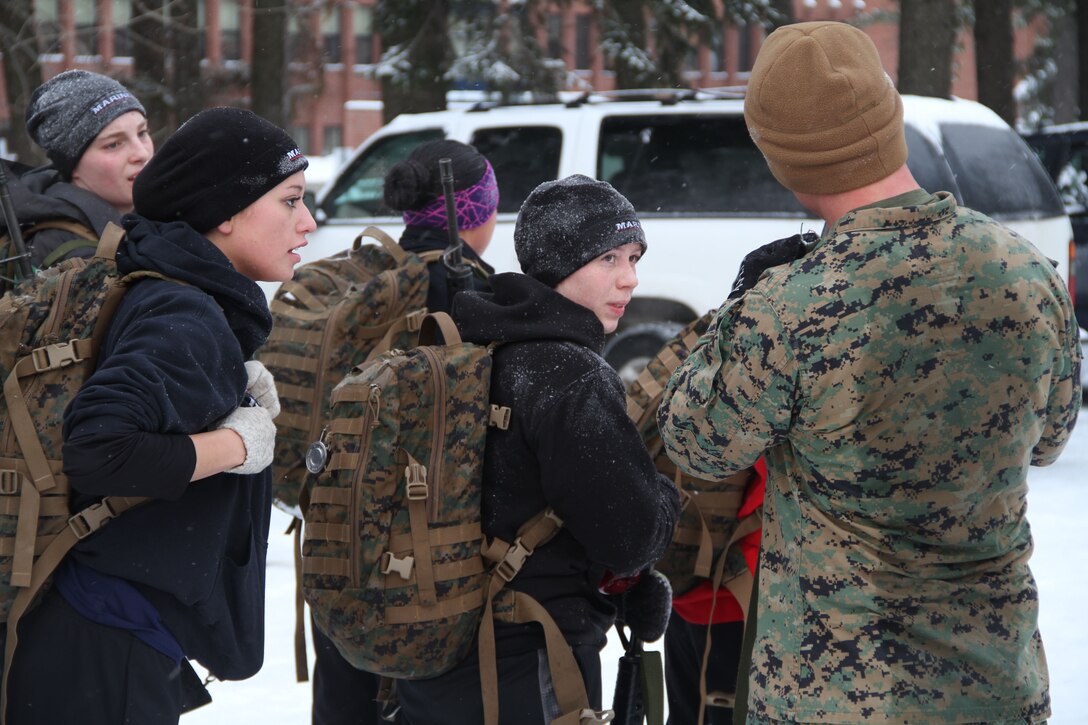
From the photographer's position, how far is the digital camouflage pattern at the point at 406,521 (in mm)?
2770

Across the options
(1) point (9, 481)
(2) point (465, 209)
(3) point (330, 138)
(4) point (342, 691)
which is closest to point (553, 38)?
(2) point (465, 209)

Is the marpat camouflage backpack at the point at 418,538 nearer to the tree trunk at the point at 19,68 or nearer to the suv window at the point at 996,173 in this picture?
the suv window at the point at 996,173

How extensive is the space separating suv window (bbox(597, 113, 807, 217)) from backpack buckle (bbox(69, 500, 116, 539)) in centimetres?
617

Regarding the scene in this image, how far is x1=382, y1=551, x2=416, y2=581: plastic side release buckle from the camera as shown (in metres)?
2.76

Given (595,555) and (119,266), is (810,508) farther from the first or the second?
(119,266)

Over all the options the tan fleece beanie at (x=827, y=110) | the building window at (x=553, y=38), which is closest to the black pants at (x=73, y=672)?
the tan fleece beanie at (x=827, y=110)

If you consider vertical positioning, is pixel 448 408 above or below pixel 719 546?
above

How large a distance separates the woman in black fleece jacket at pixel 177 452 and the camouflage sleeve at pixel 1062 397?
1.55m

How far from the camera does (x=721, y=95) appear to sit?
8.37 m

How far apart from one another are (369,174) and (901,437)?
23.5ft

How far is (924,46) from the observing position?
12867mm

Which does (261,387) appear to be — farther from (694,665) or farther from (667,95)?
(667,95)

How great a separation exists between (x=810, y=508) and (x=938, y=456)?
0.24m

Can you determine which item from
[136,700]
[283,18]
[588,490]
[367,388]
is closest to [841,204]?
[588,490]
